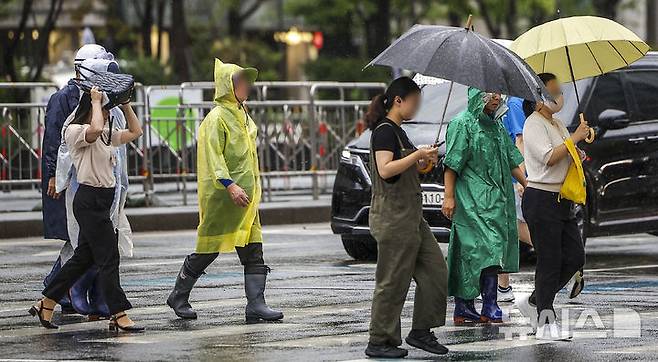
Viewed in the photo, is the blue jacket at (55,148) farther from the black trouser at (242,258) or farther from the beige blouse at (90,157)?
the beige blouse at (90,157)

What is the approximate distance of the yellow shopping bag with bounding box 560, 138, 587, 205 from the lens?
9266mm

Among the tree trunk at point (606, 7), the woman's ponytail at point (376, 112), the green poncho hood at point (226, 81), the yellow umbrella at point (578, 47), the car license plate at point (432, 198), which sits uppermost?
the tree trunk at point (606, 7)

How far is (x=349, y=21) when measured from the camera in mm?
45812

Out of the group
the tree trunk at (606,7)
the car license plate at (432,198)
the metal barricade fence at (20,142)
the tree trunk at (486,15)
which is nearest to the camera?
the car license plate at (432,198)

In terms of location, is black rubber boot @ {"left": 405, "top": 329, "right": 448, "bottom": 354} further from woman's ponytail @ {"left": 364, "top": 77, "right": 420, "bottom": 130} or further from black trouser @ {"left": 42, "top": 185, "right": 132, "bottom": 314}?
black trouser @ {"left": 42, "top": 185, "right": 132, "bottom": 314}

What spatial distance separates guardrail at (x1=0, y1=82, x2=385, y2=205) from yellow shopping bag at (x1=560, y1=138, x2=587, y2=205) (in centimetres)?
1130

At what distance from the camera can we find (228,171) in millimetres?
10164

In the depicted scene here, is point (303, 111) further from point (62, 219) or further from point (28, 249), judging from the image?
point (62, 219)

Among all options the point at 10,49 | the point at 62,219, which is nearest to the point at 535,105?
the point at 62,219

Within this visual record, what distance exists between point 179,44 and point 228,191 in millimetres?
26279

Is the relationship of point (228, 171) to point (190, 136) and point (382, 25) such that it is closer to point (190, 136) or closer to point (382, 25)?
point (190, 136)

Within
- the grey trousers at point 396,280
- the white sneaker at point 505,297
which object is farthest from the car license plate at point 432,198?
the grey trousers at point 396,280

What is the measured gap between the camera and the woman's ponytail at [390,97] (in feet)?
28.2

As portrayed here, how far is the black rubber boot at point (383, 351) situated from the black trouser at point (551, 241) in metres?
1.17
